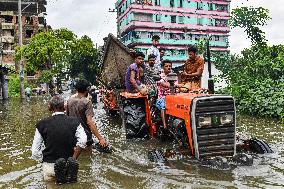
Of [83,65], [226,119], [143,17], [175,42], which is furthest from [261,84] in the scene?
[175,42]

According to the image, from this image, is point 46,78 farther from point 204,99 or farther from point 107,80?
point 204,99

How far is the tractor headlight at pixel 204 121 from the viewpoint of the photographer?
6477mm

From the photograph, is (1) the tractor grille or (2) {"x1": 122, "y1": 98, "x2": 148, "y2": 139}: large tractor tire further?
(2) {"x1": 122, "y1": 98, "x2": 148, "y2": 139}: large tractor tire

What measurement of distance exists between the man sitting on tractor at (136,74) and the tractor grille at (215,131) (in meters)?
2.92

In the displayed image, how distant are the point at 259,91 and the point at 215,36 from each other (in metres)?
47.0

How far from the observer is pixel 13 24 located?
63531mm

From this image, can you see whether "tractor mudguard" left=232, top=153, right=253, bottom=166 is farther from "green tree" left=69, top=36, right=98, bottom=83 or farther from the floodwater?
"green tree" left=69, top=36, right=98, bottom=83

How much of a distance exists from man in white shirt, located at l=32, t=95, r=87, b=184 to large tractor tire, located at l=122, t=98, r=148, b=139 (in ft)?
13.8

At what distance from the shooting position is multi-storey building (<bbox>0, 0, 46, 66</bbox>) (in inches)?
2436

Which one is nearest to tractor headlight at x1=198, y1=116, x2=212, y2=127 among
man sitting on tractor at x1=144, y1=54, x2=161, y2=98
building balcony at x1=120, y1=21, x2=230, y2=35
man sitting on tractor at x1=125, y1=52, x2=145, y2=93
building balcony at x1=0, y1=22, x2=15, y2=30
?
man sitting on tractor at x1=144, y1=54, x2=161, y2=98

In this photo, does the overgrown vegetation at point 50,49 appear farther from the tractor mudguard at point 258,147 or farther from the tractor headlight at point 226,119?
the tractor headlight at point 226,119

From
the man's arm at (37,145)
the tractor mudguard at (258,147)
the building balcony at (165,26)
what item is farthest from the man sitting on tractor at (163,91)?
the building balcony at (165,26)

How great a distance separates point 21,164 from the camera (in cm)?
748

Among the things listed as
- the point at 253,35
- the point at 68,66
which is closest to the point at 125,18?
the point at 68,66
